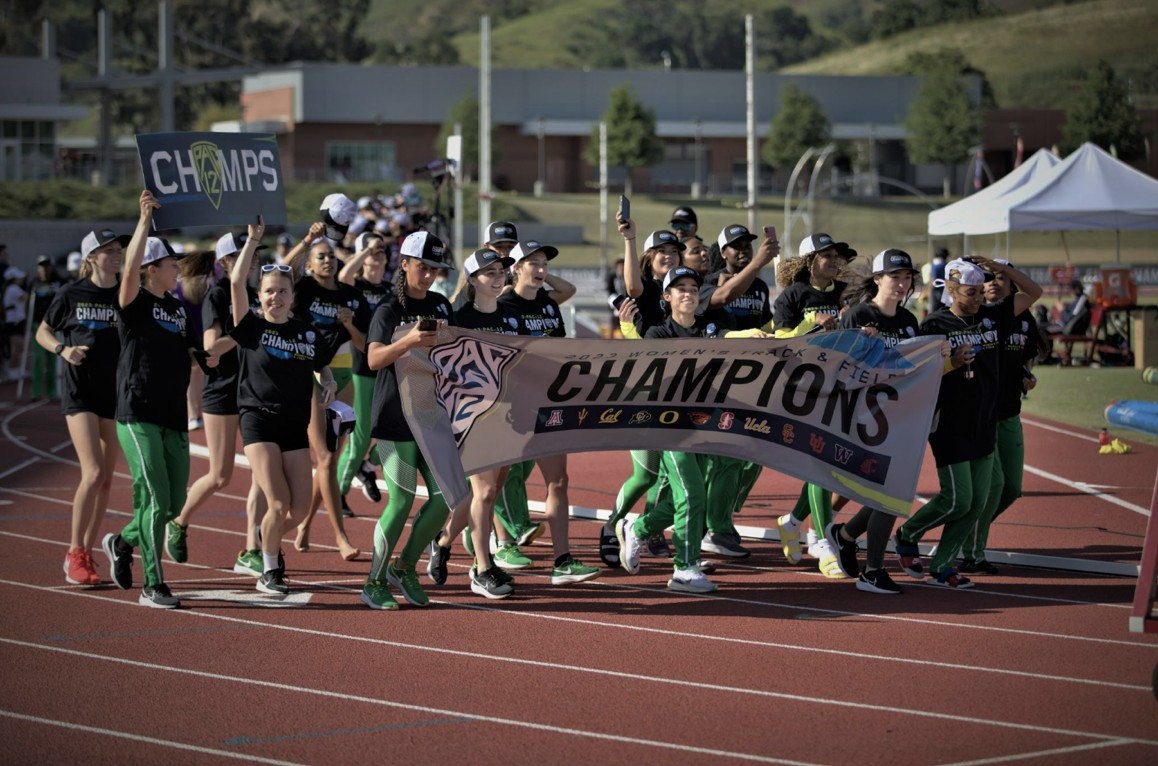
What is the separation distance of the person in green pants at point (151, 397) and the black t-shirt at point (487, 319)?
5.19 ft

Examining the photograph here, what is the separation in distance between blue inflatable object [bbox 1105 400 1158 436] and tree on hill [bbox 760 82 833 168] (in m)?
74.1

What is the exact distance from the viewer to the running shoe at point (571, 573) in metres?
8.30

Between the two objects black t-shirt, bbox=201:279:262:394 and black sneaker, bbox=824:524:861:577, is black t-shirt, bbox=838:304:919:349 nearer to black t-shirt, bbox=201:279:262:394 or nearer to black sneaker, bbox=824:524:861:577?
black sneaker, bbox=824:524:861:577

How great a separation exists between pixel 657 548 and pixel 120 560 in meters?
3.72

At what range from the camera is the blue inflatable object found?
212 inches

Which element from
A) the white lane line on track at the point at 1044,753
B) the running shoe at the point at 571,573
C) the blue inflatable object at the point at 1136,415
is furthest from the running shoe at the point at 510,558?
the blue inflatable object at the point at 1136,415

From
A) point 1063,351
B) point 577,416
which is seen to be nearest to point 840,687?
point 577,416

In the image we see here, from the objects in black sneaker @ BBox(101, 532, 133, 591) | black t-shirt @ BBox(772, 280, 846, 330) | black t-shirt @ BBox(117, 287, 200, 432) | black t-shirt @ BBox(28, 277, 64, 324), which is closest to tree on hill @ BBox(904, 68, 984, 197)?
black t-shirt @ BBox(28, 277, 64, 324)

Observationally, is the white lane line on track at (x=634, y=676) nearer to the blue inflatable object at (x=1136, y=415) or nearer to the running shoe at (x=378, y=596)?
the running shoe at (x=378, y=596)

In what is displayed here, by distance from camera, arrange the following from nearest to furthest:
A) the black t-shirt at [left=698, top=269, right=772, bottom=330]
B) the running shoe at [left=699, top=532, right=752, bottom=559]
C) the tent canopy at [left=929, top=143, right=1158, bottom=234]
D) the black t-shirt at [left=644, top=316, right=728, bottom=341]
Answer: the black t-shirt at [left=644, top=316, right=728, bottom=341] → the running shoe at [left=699, top=532, right=752, bottom=559] → the black t-shirt at [left=698, top=269, right=772, bottom=330] → the tent canopy at [left=929, top=143, right=1158, bottom=234]

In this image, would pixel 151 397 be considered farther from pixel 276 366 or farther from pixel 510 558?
pixel 510 558

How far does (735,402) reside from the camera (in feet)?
25.8

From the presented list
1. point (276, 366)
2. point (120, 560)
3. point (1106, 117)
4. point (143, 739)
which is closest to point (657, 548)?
point (276, 366)

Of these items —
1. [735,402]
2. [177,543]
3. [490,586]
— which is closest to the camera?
[735,402]
